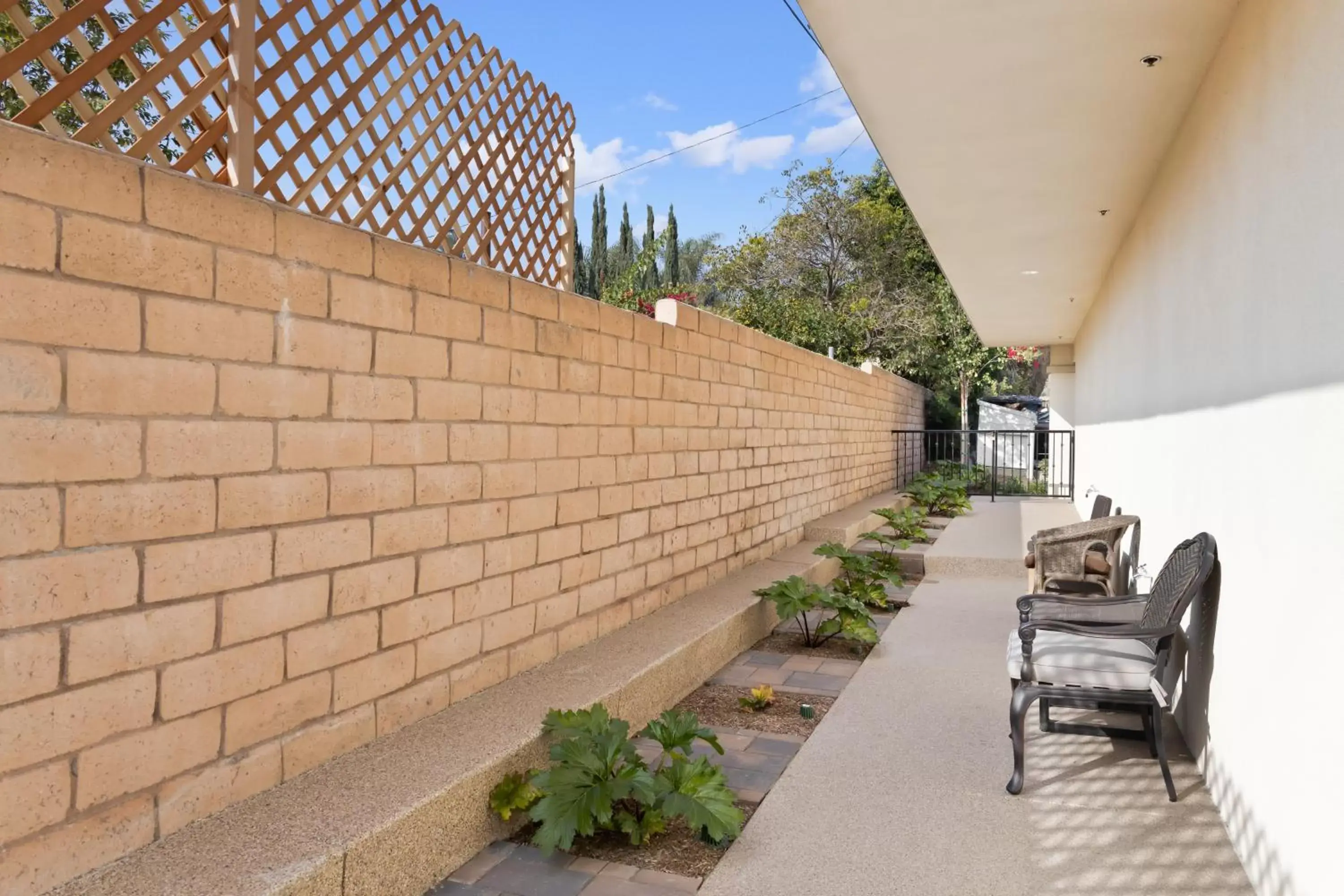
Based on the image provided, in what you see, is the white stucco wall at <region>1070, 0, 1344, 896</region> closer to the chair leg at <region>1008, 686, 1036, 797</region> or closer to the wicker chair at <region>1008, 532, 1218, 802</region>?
the wicker chair at <region>1008, 532, 1218, 802</region>

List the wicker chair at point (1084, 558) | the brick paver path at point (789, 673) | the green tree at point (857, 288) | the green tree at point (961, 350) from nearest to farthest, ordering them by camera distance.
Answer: the brick paver path at point (789, 673), the wicker chair at point (1084, 558), the green tree at point (857, 288), the green tree at point (961, 350)

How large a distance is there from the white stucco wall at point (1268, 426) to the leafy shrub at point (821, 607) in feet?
5.35

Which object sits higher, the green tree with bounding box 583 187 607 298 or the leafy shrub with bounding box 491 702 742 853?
the green tree with bounding box 583 187 607 298

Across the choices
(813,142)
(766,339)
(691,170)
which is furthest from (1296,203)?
(813,142)

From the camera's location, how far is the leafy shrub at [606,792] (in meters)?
2.61

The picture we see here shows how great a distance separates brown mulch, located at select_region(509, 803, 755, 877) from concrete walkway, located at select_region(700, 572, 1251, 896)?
0.08 metres

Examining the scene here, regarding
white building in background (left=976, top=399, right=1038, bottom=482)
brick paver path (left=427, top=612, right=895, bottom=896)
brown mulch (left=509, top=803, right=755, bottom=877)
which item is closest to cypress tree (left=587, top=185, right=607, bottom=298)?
white building in background (left=976, top=399, right=1038, bottom=482)

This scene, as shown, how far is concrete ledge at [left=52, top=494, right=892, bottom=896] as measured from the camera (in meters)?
1.97

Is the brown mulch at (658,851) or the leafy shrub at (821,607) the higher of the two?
the leafy shrub at (821,607)

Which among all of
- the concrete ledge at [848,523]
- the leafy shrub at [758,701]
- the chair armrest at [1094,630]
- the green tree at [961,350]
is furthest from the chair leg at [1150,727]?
the green tree at [961,350]

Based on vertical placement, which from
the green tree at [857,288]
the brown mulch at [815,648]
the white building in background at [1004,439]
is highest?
the green tree at [857,288]

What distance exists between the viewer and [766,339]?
7.14 meters

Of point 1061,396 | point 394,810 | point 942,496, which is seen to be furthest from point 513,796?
point 1061,396

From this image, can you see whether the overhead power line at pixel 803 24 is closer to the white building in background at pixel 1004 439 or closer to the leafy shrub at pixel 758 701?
the leafy shrub at pixel 758 701
